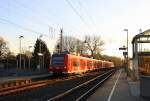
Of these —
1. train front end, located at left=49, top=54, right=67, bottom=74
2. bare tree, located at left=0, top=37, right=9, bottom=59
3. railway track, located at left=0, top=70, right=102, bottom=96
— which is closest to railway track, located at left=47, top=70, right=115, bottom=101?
railway track, located at left=0, top=70, right=102, bottom=96

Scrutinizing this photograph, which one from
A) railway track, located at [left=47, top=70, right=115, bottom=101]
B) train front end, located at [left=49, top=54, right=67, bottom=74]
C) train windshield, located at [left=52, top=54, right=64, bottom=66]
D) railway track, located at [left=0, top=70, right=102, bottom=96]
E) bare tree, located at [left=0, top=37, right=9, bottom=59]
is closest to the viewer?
railway track, located at [left=47, top=70, right=115, bottom=101]

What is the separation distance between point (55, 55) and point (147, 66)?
22.6 m

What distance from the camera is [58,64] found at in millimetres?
45312

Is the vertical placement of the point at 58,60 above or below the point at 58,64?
above

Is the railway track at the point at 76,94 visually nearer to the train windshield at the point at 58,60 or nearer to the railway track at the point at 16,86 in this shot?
the railway track at the point at 16,86

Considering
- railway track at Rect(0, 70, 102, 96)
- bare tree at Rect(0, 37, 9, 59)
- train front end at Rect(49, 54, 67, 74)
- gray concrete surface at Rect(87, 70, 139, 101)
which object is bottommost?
gray concrete surface at Rect(87, 70, 139, 101)

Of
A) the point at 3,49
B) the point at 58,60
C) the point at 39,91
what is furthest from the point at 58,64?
the point at 3,49

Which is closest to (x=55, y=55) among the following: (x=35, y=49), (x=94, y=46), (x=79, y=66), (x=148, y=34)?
(x=79, y=66)

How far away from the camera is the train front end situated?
148ft

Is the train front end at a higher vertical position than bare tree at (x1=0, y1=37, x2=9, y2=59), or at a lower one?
lower

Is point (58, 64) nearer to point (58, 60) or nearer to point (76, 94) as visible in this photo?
point (58, 60)

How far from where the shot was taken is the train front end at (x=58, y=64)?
148ft

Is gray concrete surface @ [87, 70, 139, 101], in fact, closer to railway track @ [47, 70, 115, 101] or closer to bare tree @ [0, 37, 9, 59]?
railway track @ [47, 70, 115, 101]

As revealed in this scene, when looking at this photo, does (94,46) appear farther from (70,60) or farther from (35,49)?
(70,60)
